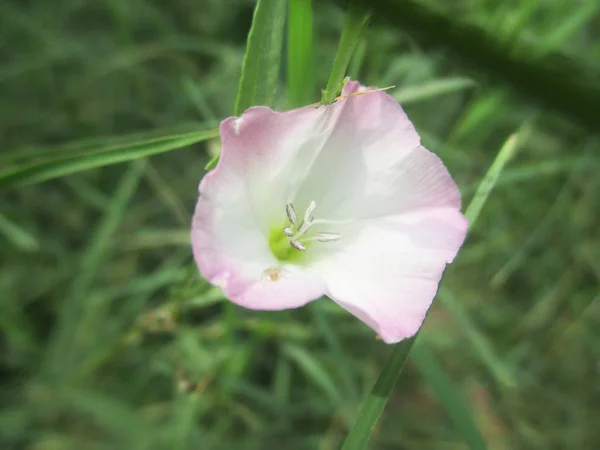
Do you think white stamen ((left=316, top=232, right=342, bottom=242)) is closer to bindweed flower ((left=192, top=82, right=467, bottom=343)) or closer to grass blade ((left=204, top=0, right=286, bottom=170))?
bindweed flower ((left=192, top=82, right=467, bottom=343))

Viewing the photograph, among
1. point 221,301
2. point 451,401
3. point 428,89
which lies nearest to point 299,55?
point 428,89

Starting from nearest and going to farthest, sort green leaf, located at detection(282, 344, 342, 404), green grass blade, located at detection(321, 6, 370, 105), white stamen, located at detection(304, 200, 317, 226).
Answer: green grass blade, located at detection(321, 6, 370, 105) < white stamen, located at detection(304, 200, 317, 226) < green leaf, located at detection(282, 344, 342, 404)

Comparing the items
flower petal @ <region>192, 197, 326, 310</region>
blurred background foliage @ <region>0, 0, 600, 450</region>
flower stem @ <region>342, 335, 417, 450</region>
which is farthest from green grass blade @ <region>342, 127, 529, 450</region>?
blurred background foliage @ <region>0, 0, 600, 450</region>

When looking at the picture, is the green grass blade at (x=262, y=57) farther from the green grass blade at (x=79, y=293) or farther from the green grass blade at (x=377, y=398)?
the green grass blade at (x=79, y=293)

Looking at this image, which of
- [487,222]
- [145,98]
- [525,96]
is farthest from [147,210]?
[525,96]

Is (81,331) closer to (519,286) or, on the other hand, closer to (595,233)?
(519,286)

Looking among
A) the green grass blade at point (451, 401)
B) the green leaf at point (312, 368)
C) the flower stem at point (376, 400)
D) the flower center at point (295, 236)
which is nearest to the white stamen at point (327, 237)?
the flower center at point (295, 236)

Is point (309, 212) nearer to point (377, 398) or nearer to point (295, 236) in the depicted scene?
point (295, 236)
